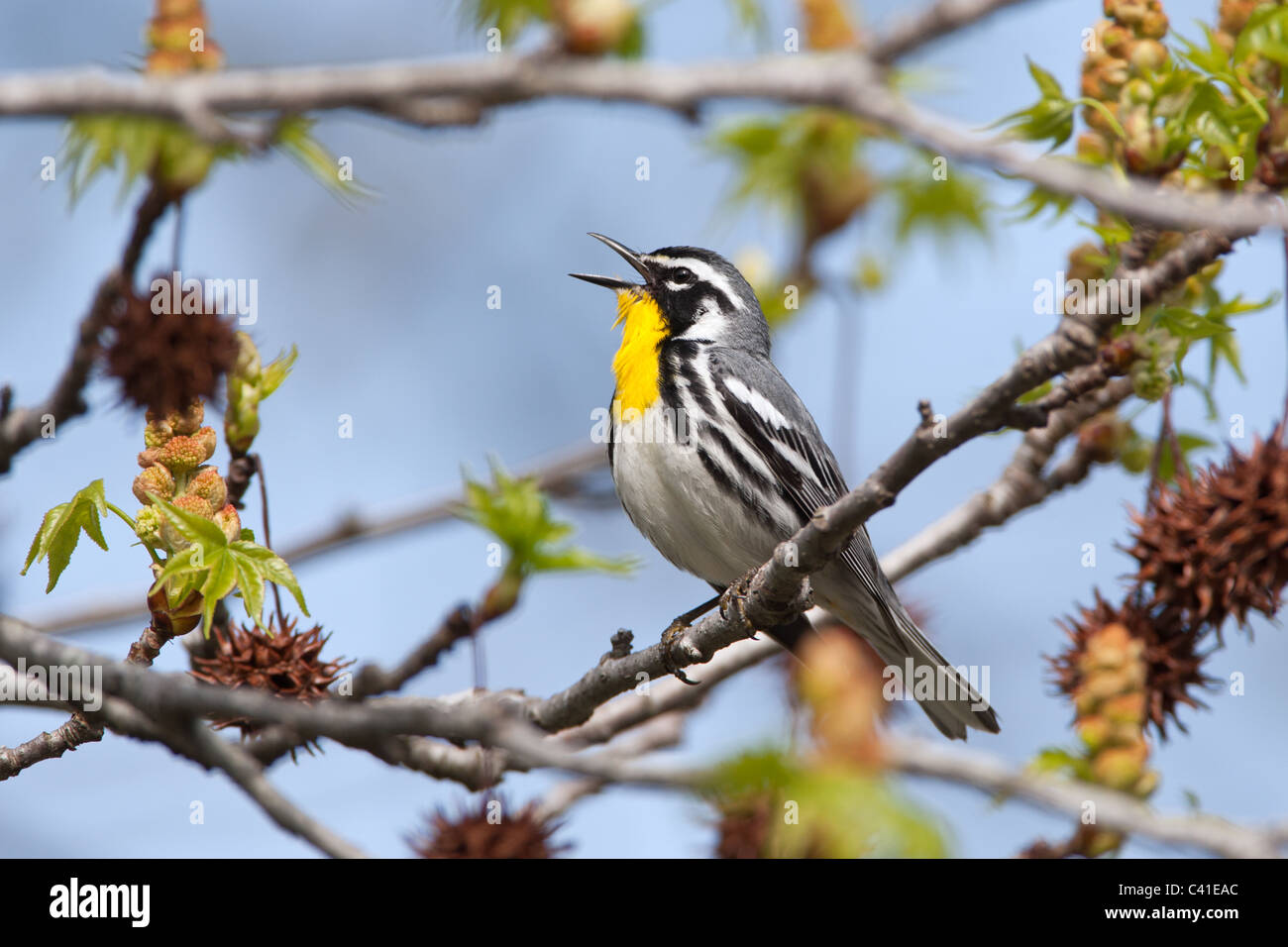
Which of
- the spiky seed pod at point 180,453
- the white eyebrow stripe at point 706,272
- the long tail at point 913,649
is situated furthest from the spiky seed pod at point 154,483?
the white eyebrow stripe at point 706,272

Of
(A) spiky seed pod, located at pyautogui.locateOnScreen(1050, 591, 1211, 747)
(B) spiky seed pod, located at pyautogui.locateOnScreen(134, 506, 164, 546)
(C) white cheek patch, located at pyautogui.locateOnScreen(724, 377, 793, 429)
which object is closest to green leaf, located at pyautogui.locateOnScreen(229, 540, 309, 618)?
(B) spiky seed pod, located at pyautogui.locateOnScreen(134, 506, 164, 546)

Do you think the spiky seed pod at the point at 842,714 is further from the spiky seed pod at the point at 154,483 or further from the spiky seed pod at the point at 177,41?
the spiky seed pod at the point at 177,41

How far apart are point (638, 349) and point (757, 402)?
2.56 ft

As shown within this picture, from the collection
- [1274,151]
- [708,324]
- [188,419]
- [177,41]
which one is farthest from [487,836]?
[708,324]

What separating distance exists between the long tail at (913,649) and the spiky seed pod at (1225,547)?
5.96 feet

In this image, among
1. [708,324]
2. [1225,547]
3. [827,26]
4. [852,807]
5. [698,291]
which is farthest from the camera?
[698,291]

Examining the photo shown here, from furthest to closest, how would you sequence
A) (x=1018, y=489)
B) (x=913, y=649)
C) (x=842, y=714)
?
(x=913, y=649)
(x=1018, y=489)
(x=842, y=714)

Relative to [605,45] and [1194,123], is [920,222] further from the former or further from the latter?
[605,45]

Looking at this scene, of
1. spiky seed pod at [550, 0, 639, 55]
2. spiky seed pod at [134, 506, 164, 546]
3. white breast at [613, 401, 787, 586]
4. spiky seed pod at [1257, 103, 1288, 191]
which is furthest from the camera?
white breast at [613, 401, 787, 586]

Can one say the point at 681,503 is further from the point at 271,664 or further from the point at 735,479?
the point at 271,664

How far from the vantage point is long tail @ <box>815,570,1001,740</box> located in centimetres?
514

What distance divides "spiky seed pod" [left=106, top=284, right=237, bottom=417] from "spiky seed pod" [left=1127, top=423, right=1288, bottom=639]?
2.52 meters

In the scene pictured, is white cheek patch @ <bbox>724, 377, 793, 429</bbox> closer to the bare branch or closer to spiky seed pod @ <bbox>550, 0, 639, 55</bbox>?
the bare branch

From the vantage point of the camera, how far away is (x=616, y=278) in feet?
19.5
